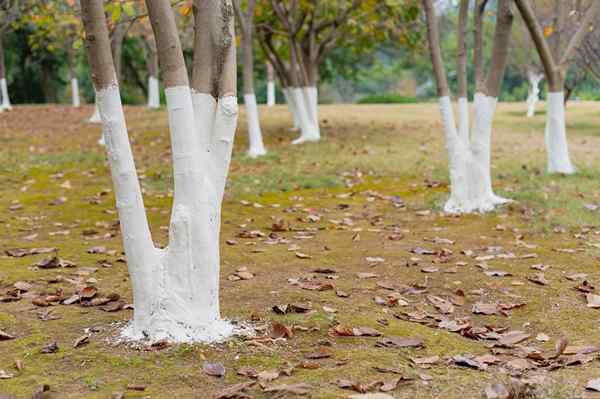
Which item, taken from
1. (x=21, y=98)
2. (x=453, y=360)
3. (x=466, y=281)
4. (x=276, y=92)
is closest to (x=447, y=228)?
(x=466, y=281)

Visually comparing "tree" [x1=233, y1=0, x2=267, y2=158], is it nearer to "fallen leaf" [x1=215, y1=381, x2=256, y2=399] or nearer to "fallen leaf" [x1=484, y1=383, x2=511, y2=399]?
"fallen leaf" [x1=215, y1=381, x2=256, y2=399]

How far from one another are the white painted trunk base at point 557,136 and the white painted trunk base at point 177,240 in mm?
7947

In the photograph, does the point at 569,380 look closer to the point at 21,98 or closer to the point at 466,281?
the point at 466,281

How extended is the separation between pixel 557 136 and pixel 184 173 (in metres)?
8.35

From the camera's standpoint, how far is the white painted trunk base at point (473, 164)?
27.5 feet

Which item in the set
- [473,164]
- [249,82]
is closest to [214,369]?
[473,164]

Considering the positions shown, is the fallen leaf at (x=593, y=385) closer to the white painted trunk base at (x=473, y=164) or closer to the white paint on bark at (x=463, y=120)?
the white painted trunk base at (x=473, y=164)

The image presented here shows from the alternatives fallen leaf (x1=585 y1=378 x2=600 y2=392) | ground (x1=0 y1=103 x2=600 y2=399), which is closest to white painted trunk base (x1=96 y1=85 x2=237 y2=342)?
ground (x1=0 y1=103 x2=600 y2=399)

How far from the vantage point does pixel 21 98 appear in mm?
34594

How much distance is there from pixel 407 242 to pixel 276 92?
35.9 meters

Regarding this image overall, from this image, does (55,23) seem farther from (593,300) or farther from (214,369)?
(214,369)

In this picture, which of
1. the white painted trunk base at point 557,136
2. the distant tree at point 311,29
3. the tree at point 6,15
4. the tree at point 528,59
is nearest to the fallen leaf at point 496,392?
the white painted trunk base at point 557,136

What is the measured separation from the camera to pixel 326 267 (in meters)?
5.64

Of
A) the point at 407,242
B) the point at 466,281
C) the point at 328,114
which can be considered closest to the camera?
the point at 466,281
